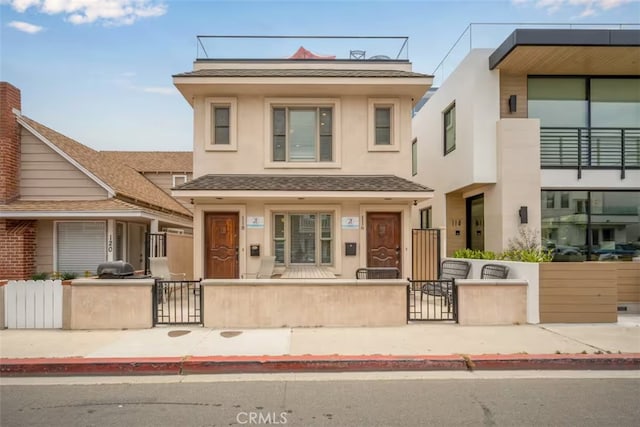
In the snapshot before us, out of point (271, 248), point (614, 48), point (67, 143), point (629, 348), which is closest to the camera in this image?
point (629, 348)

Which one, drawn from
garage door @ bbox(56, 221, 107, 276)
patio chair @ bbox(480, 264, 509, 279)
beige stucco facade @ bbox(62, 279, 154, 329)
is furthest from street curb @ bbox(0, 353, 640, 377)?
garage door @ bbox(56, 221, 107, 276)

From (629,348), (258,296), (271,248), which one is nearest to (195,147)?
(271,248)

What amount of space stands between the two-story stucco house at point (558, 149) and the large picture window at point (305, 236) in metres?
4.64

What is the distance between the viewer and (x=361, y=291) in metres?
7.75

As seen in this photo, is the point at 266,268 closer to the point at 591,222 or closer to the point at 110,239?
the point at 110,239

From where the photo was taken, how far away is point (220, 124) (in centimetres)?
1195

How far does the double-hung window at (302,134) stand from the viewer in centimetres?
1206

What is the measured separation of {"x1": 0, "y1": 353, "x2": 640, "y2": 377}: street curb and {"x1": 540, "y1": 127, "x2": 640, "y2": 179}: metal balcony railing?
7.36m

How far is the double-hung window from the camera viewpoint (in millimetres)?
12062

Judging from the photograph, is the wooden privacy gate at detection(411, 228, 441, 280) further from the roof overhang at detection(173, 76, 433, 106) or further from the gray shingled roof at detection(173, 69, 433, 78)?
the gray shingled roof at detection(173, 69, 433, 78)

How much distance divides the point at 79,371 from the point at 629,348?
835 cm

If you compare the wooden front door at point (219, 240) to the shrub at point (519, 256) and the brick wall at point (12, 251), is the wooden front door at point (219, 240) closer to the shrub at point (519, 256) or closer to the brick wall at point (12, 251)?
the brick wall at point (12, 251)

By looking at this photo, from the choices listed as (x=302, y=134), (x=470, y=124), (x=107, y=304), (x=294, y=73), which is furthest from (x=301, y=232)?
(x=470, y=124)

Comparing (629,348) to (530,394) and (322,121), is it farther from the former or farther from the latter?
(322,121)
